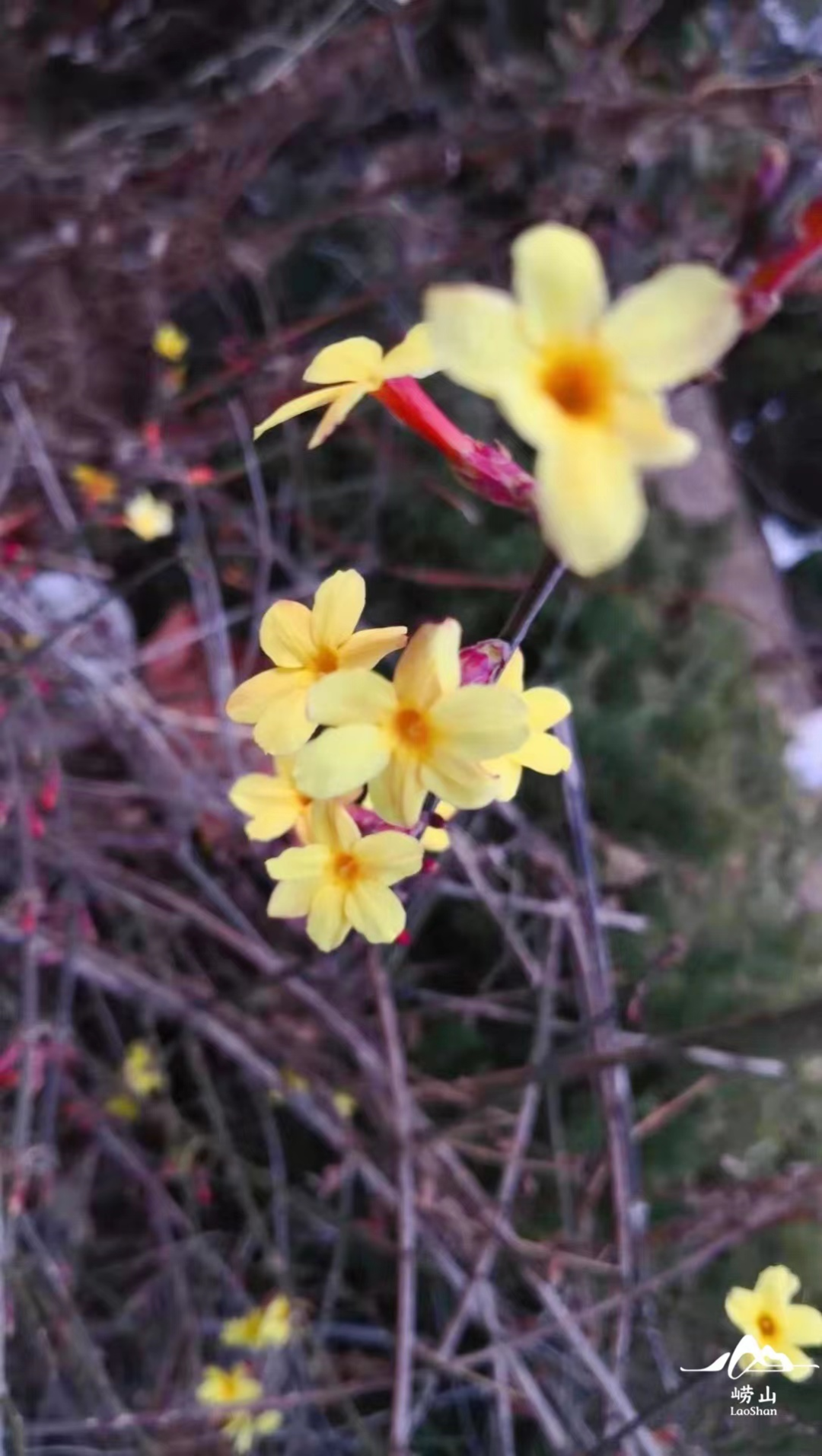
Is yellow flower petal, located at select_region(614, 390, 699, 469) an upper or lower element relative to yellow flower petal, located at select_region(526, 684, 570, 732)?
upper

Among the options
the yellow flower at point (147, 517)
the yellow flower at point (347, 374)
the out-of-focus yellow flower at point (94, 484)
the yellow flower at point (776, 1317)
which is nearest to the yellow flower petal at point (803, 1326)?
the yellow flower at point (776, 1317)

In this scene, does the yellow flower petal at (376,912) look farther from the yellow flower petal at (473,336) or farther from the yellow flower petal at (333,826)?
the yellow flower petal at (473,336)

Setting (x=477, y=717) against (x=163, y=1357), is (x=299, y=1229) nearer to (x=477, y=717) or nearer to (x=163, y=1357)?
(x=163, y=1357)

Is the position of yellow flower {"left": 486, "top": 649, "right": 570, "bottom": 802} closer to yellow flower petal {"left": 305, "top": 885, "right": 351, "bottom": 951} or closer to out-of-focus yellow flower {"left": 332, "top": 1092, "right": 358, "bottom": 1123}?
yellow flower petal {"left": 305, "top": 885, "right": 351, "bottom": 951}

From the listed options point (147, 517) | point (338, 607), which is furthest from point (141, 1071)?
point (338, 607)

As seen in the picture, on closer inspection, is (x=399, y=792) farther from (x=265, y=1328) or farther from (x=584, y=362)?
(x=265, y=1328)

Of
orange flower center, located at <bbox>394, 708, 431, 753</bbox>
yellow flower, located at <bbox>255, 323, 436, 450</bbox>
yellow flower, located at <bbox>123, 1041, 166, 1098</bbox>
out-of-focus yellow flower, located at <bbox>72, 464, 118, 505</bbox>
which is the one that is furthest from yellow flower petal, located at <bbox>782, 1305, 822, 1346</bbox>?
out-of-focus yellow flower, located at <bbox>72, 464, 118, 505</bbox>
